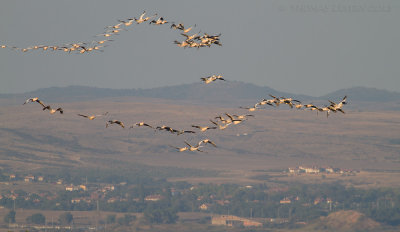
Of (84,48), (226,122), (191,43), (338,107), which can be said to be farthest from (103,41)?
(338,107)

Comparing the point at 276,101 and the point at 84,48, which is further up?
the point at 84,48

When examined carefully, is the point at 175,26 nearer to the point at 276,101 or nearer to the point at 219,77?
the point at 219,77

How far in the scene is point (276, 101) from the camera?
53.1m

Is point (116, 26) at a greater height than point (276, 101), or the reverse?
point (116, 26)

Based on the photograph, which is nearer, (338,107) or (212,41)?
(338,107)

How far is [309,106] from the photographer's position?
5356 centimetres

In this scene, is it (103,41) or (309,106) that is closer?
(309,106)

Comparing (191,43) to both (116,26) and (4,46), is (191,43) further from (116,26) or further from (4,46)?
(4,46)

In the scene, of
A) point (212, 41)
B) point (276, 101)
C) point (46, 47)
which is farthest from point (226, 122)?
point (46, 47)

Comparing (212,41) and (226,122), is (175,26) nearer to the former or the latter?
(212,41)

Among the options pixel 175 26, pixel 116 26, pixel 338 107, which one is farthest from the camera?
pixel 175 26

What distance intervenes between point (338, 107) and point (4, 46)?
66.4ft

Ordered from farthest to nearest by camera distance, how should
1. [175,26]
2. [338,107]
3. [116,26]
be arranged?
1. [175,26]
2. [116,26]
3. [338,107]

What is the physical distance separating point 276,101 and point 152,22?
1110 centimetres
